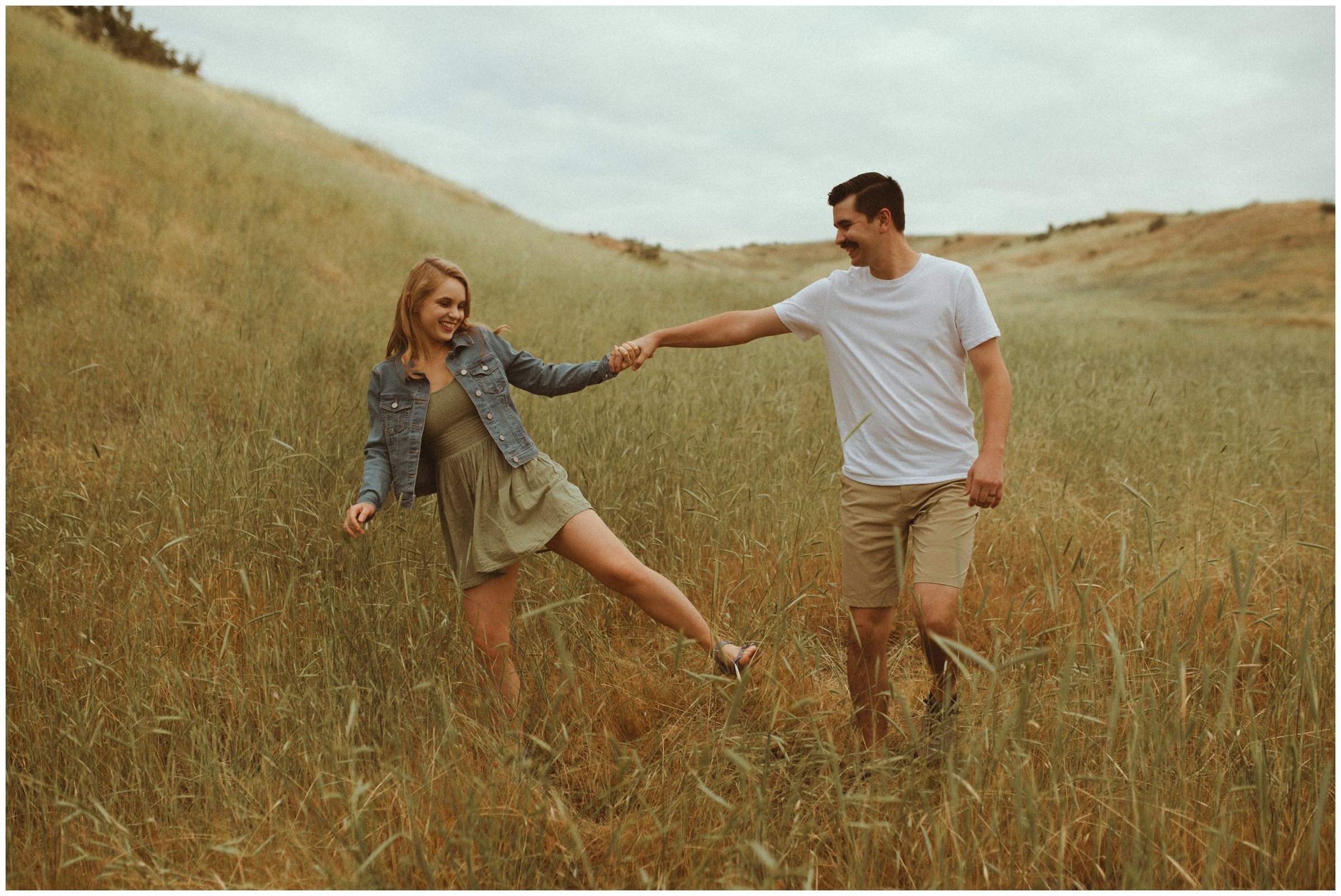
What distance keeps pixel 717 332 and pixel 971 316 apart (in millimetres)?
941

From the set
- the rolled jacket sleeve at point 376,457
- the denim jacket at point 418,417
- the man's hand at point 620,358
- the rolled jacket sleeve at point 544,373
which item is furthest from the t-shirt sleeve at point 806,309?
the rolled jacket sleeve at point 376,457

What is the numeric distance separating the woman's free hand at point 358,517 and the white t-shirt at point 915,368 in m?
1.61

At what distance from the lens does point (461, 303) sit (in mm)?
2678

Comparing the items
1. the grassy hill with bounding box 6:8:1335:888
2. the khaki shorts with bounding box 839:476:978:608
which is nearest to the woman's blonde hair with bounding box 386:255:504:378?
the grassy hill with bounding box 6:8:1335:888

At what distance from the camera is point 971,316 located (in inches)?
97.0

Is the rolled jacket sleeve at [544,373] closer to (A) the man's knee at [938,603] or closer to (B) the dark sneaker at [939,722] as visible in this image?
(A) the man's knee at [938,603]

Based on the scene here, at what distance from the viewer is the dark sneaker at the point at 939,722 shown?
1.96 m

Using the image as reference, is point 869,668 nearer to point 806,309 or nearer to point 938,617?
point 938,617

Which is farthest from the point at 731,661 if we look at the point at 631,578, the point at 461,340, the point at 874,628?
the point at 461,340

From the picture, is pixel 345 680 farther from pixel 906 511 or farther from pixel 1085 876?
pixel 1085 876

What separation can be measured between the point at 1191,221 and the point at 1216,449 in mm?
43961

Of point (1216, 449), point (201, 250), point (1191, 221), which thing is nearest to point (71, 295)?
point (201, 250)

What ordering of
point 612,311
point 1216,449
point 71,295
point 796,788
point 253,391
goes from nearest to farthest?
point 796,788, point 253,391, point 1216,449, point 71,295, point 612,311

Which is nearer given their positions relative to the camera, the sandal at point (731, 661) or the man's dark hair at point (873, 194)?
the sandal at point (731, 661)
